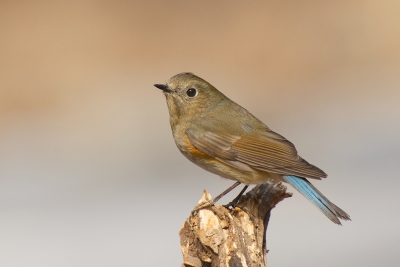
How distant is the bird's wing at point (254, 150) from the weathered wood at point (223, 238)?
540mm

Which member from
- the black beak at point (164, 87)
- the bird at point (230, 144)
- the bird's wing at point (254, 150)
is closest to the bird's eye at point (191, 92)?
the bird at point (230, 144)

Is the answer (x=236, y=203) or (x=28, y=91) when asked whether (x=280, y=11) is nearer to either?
(x=28, y=91)

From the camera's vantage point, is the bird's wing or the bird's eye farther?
the bird's eye

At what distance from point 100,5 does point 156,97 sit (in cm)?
185

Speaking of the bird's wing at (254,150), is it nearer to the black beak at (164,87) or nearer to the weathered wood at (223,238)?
the black beak at (164,87)

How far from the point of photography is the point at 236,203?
5.34m

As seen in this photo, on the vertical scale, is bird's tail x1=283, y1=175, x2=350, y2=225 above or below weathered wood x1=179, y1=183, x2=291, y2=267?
above

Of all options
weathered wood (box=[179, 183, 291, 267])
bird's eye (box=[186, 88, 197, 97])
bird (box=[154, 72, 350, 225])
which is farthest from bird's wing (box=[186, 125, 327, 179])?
weathered wood (box=[179, 183, 291, 267])

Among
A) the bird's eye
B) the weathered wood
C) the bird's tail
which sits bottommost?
the weathered wood

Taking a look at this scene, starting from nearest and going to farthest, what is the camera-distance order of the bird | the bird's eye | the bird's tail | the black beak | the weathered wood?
1. the weathered wood
2. the bird's tail
3. the bird
4. the black beak
5. the bird's eye

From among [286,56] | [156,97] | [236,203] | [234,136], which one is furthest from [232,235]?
[286,56]

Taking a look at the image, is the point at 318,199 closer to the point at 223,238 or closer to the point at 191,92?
the point at 223,238

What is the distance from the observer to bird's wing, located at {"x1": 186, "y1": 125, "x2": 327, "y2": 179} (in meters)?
5.48

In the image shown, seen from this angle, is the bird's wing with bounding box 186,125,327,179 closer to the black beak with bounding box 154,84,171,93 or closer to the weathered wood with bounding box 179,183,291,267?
the black beak with bounding box 154,84,171,93
